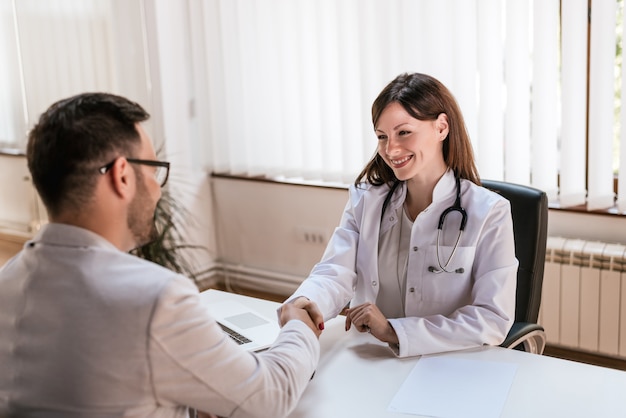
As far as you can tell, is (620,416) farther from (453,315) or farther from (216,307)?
(216,307)

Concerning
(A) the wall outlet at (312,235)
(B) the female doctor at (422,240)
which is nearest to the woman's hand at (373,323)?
(B) the female doctor at (422,240)

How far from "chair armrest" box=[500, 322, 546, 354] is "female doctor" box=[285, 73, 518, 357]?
0.33 feet

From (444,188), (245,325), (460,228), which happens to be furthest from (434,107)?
(245,325)

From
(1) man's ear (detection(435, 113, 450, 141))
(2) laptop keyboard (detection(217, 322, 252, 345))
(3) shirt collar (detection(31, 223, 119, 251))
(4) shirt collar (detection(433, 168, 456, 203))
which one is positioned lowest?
(2) laptop keyboard (detection(217, 322, 252, 345))

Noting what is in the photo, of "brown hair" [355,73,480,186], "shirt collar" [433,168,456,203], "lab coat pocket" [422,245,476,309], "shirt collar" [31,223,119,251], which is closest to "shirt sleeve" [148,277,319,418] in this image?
"shirt collar" [31,223,119,251]

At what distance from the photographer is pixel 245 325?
185cm

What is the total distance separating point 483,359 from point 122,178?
93cm

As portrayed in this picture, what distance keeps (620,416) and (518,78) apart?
1.99 metres

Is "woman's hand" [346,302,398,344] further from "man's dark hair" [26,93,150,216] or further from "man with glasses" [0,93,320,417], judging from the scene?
"man's dark hair" [26,93,150,216]

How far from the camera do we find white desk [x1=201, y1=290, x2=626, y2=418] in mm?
1423

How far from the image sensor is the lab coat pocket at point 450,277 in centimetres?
190

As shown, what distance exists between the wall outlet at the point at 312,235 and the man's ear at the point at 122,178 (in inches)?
112

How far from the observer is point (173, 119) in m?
4.26

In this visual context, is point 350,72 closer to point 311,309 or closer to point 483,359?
point 311,309
